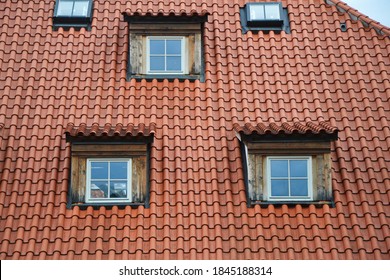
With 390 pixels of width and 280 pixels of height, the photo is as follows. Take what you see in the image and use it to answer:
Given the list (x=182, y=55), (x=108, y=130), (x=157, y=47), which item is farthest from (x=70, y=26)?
(x=108, y=130)

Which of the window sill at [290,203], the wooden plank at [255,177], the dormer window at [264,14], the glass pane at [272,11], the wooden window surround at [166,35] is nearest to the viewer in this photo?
the window sill at [290,203]

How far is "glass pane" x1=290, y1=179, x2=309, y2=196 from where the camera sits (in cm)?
1914

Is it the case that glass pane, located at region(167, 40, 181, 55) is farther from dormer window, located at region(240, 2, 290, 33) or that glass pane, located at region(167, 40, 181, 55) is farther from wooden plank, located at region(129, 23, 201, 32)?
dormer window, located at region(240, 2, 290, 33)

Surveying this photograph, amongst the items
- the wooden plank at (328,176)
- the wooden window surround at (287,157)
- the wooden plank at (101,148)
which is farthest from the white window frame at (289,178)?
the wooden plank at (101,148)

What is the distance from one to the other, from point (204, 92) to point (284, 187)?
3452 millimetres

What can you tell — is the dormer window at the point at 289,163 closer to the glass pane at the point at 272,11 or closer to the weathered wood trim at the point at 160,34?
the weathered wood trim at the point at 160,34

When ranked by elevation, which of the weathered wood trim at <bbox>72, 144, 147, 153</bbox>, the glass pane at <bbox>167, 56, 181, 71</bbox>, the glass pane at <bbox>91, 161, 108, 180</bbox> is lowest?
the glass pane at <bbox>91, 161, 108, 180</bbox>

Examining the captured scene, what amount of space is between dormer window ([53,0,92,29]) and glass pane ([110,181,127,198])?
18.4 feet

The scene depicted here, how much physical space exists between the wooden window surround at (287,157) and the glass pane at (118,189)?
8.66 feet

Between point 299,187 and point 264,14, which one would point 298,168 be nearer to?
point 299,187

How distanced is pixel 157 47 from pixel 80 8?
2.80m

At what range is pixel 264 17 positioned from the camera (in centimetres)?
2312

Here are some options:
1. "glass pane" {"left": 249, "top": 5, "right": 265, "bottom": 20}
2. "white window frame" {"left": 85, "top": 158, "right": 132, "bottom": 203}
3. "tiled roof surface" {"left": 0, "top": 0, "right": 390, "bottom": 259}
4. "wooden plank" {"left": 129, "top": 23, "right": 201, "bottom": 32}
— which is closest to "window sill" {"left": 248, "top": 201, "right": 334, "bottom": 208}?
"tiled roof surface" {"left": 0, "top": 0, "right": 390, "bottom": 259}

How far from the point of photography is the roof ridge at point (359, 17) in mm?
23078
